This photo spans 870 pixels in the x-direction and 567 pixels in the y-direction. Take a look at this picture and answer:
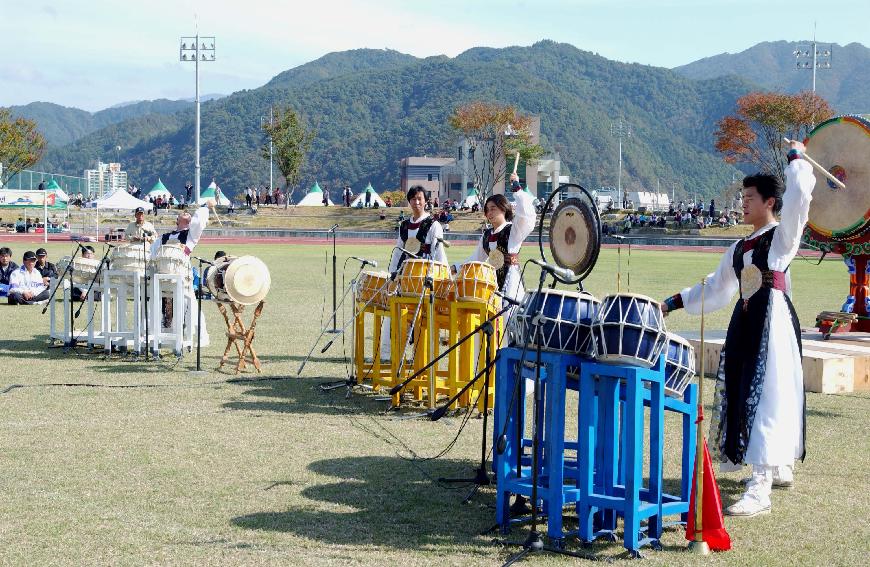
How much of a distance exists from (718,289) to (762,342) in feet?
1.60

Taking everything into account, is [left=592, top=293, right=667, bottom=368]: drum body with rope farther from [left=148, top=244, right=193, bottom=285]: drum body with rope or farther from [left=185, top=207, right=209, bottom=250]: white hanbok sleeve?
[left=185, top=207, right=209, bottom=250]: white hanbok sleeve

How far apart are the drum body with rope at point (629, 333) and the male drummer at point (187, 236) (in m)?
8.13

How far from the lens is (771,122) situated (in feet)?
207

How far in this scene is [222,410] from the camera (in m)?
9.23

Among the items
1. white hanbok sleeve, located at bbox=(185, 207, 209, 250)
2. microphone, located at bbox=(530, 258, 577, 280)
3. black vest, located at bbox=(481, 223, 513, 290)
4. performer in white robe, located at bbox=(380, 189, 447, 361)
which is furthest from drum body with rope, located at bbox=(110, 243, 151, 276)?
microphone, located at bbox=(530, 258, 577, 280)

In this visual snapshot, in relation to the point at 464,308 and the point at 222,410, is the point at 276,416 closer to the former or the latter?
the point at 222,410

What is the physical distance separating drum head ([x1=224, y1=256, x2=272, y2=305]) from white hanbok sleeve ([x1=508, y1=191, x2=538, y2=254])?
2.80 meters

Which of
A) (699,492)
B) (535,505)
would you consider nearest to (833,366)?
(699,492)

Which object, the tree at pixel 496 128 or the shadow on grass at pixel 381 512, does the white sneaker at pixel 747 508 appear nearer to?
the shadow on grass at pixel 381 512

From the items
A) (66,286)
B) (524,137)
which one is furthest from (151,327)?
(524,137)

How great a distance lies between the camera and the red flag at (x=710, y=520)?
5512 millimetres

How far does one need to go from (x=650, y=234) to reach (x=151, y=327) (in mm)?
47607

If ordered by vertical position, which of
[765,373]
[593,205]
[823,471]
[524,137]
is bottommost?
[823,471]

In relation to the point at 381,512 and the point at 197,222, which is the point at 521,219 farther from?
the point at 197,222
